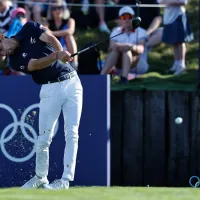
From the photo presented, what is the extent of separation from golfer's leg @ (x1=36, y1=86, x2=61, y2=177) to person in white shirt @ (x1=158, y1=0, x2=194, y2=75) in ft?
10.0

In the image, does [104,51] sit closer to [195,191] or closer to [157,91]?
[157,91]

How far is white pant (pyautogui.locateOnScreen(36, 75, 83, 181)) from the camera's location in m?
9.74

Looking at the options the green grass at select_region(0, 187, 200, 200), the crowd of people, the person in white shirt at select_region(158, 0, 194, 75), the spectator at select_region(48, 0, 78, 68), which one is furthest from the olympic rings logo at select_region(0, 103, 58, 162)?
the green grass at select_region(0, 187, 200, 200)

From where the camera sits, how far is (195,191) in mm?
8500

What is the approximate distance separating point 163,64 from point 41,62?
4.18 metres

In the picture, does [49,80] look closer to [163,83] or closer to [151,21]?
[163,83]

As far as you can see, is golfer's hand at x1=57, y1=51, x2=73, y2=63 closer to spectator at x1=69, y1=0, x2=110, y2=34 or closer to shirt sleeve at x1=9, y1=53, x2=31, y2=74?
shirt sleeve at x1=9, y1=53, x2=31, y2=74

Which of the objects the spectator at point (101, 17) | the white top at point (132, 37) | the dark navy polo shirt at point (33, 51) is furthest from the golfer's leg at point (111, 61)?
the dark navy polo shirt at point (33, 51)

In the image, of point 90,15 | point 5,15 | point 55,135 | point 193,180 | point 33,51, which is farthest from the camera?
point 90,15

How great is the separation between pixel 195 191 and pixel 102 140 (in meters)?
2.84

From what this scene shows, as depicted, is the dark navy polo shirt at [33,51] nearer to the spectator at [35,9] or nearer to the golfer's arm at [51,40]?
the golfer's arm at [51,40]

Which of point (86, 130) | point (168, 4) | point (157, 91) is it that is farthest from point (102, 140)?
point (168, 4)

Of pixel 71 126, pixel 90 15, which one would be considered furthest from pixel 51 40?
pixel 90 15

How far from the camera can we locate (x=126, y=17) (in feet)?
40.4
